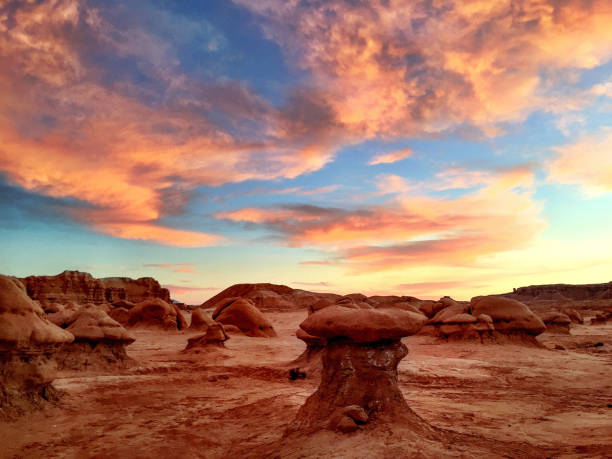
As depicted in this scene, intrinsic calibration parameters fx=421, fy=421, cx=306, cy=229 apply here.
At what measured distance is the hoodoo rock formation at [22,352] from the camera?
639 centimetres

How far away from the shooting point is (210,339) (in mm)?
15367

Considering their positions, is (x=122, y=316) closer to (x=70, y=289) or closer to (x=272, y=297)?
(x=70, y=289)

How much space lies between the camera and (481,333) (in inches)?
666

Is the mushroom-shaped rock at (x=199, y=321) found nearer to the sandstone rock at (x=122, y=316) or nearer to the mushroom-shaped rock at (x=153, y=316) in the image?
the mushroom-shaped rock at (x=153, y=316)

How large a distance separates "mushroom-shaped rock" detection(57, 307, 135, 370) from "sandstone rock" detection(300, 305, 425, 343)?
709cm

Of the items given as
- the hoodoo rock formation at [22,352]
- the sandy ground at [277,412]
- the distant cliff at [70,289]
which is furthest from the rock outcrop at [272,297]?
the hoodoo rock formation at [22,352]

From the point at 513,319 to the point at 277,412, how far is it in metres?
13.3

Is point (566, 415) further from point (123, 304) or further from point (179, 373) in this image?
point (123, 304)

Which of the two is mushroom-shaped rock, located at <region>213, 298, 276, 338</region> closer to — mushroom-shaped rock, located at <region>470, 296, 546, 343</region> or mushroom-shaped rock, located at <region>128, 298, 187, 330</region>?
mushroom-shaped rock, located at <region>128, 298, 187, 330</region>

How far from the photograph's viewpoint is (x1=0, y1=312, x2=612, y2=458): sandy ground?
16.4ft

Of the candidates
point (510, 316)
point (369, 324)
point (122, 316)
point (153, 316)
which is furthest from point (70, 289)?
point (369, 324)

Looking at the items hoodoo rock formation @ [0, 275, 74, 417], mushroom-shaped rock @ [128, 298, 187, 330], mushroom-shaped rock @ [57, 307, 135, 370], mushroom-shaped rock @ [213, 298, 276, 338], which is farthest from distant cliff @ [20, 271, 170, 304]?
hoodoo rock formation @ [0, 275, 74, 417]

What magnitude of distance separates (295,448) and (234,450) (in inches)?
42.4

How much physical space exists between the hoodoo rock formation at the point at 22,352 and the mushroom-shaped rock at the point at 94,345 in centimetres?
311
